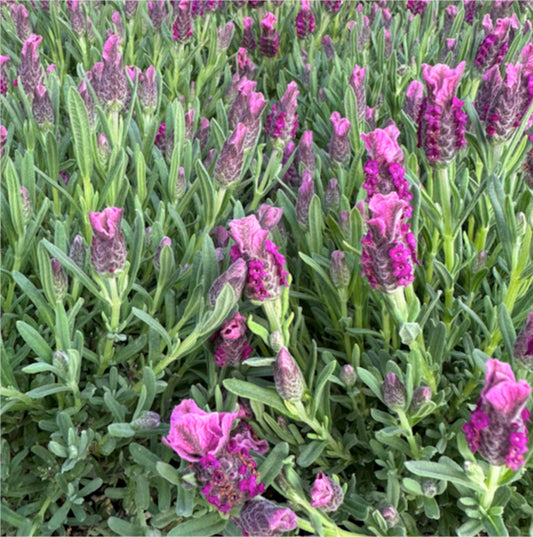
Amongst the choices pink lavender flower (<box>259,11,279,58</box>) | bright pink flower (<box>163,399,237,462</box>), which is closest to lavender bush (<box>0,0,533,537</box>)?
bright pink flower (<box>163,399,237,462</box>)

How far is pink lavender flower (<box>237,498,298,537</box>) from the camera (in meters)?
0.83

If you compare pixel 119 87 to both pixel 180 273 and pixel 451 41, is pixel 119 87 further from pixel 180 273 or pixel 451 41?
pixel 451 41

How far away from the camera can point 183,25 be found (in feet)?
6.74

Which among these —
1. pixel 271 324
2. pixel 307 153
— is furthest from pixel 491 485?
pixel 307 153

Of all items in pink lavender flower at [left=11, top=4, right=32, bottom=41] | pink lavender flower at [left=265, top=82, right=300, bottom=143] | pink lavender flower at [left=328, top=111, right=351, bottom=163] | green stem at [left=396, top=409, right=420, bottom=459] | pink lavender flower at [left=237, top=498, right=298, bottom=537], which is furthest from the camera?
pink lavender flower at [left=11, top=4, right=32, bottom=41]

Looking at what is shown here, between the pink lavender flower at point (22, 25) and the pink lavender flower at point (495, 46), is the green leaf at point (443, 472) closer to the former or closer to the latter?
the pink lavender flower at point (495, 46)

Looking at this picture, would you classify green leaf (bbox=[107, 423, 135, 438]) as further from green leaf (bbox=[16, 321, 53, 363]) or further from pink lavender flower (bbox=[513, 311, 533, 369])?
pink lavender flower (bbox=[513, 311, 533, 369])

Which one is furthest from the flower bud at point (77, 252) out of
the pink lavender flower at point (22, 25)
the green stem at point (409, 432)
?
the pink lavender flower at point (22, 25)

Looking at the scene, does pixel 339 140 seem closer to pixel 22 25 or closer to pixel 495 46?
pixel 495 46

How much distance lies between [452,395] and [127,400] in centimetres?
63

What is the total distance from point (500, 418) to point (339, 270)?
0.47m

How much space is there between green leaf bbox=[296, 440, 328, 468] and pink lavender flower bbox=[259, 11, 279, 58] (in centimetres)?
156

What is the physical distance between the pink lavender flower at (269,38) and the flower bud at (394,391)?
1.55m

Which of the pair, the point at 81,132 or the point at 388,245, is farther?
the point at 81,132
